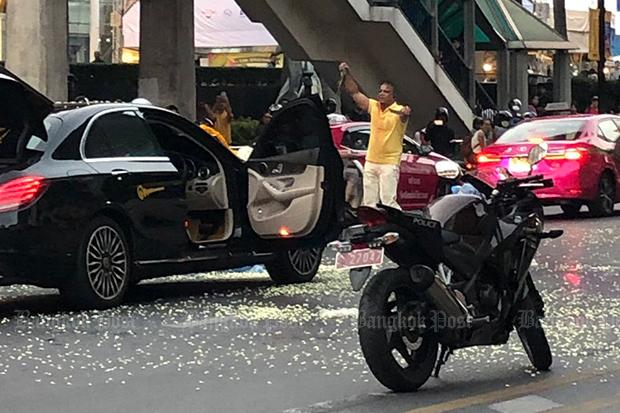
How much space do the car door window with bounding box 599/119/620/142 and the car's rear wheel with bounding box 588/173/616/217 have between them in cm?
61

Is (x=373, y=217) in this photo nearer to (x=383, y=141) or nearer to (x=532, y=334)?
(x=532, y=334)

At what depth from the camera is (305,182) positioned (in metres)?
11.1

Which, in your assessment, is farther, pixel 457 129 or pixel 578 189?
pixel 457 129

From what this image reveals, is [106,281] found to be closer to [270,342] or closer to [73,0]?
[270,342]

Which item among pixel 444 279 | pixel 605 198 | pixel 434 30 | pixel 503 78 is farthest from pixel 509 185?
pixel 503 78

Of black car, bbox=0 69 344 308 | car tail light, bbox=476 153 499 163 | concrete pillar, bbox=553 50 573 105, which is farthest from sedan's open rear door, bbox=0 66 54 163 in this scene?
concrete pillar, bbox=553 50 573 105

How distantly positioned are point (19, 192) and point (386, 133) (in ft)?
20.6

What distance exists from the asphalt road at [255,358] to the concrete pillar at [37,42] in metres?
10.4

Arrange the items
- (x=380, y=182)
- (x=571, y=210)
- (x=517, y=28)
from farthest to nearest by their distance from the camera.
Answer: (x=517, y=28), (x=571, y=210), (x=380, y=182)

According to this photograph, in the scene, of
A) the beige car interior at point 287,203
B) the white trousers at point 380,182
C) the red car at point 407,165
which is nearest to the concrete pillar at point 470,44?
the red car at point 407,165

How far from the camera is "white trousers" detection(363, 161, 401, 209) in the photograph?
1484 cm

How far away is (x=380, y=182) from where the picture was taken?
1499cm

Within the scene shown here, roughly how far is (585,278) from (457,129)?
1541cm

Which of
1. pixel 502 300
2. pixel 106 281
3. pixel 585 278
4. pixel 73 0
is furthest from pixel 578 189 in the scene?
pixel 73 0
